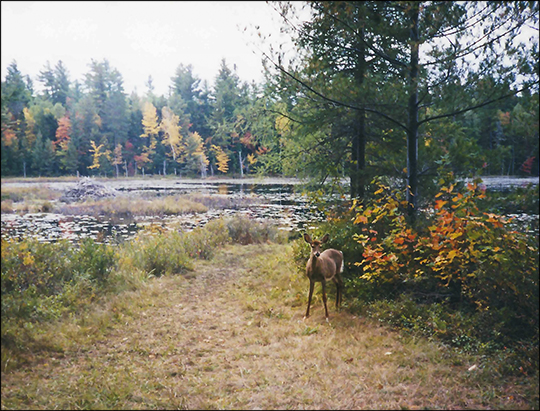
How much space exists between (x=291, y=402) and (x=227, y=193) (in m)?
22.7

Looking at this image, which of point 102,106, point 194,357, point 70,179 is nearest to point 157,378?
point 194,357

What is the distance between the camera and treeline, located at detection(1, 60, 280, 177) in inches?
455

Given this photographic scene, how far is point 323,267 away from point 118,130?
61.2 ft

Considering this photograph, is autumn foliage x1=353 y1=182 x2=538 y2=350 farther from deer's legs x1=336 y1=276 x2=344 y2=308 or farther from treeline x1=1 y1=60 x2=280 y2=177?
treeline x1=1 y1=60 x2=280 y2=177

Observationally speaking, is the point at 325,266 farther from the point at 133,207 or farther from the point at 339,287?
the point at 133,207

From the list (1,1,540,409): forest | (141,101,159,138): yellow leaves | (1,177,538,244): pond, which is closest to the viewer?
(1,1,540,409): forest

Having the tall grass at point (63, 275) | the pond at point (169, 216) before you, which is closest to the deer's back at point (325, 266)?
the pond at point (169, 216)

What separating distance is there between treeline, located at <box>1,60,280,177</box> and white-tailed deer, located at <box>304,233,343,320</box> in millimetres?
4213

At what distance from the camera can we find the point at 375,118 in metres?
8.77

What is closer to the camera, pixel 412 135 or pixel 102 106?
pixel 412 135

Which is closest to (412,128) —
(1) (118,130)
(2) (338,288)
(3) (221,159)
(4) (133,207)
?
(2) (338,288)

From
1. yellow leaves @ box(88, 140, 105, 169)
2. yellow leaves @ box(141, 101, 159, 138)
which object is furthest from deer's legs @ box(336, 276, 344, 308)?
yellow leaves @ box(141, 101, 159, 138)

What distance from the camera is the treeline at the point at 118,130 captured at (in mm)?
11555

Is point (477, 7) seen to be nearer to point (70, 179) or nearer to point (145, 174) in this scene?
point (70, 179)
